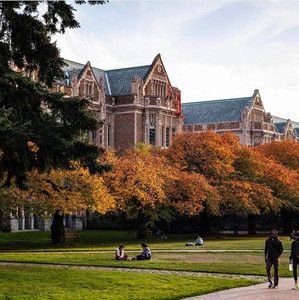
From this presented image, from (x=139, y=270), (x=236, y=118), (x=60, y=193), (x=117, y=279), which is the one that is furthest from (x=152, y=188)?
(x=236, y=118)

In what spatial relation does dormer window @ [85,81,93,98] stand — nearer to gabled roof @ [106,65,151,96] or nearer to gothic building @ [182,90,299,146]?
gabled roof @ [106,65,151,96]

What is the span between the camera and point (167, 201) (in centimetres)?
4800

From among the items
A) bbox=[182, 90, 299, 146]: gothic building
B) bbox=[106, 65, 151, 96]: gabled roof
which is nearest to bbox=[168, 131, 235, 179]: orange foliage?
bbox=[106, 65, 151, 96]: gabled roof

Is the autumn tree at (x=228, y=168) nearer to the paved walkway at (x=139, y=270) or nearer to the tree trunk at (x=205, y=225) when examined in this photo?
the tree trunk at (x=205, y=225)

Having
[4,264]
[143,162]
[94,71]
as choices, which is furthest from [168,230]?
[4,264]

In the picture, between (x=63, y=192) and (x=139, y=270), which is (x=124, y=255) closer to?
(x=139, y=270)

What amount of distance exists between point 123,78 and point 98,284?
57.6m

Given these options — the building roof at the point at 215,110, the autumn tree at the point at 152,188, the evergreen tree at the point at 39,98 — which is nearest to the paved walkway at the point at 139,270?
the evergreen tree at the point at 39,98

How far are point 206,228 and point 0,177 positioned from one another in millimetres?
35957

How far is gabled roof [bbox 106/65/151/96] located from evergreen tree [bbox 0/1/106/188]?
51642 mm

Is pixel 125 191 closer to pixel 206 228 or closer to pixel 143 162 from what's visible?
pixel 143 162

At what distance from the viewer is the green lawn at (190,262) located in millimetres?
23312

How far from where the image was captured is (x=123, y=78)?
2938 inches

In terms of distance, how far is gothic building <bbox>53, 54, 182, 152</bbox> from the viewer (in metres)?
69.1
